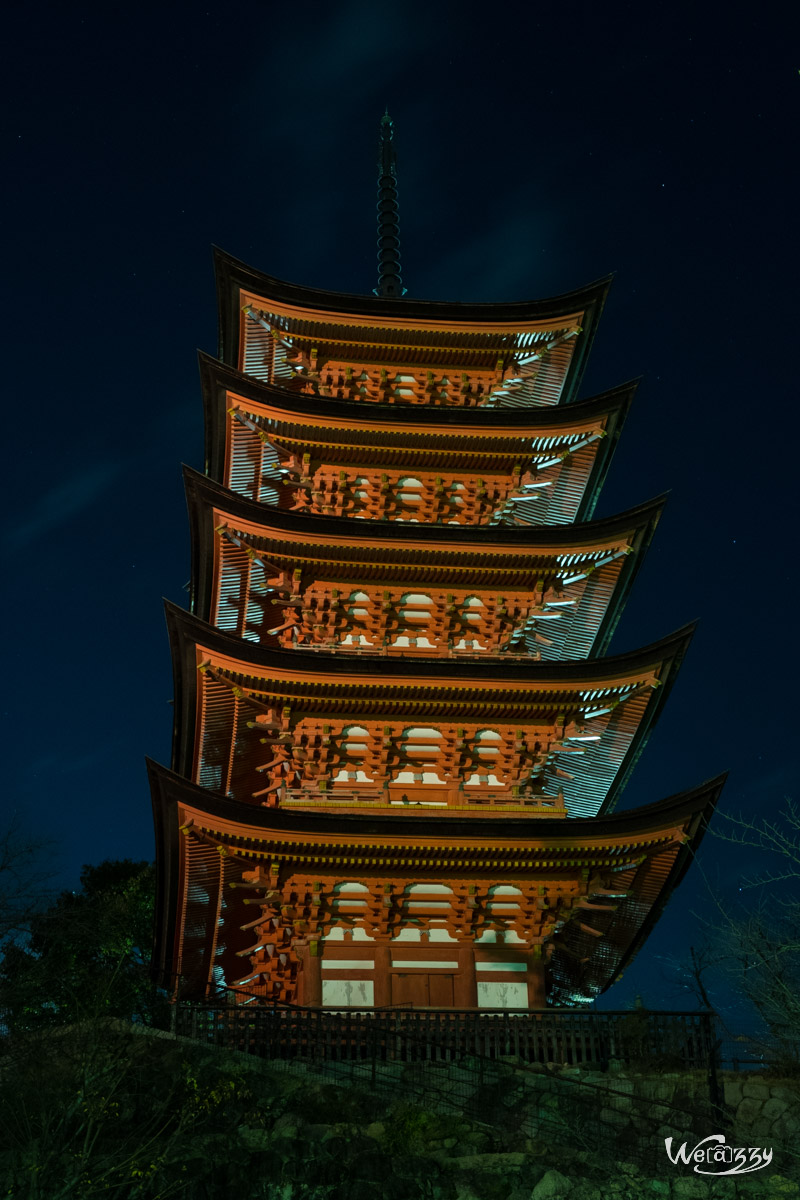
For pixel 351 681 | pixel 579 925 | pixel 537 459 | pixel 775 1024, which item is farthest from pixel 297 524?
pixel 775 1024

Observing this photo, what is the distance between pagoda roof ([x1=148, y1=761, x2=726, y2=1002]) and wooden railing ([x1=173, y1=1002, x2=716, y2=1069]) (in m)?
3.47

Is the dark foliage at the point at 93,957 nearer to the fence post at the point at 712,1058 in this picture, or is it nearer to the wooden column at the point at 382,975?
the wooden column at the point at 382,975

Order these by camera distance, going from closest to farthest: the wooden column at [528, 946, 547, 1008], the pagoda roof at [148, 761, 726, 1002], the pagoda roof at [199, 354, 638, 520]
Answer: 1. the pagoda roof at [148, 761, 726, 1002]
2. the wooden column at [528, 946, 547, 1008]
3. the pagoda roof at [199, 354, 638, 520]

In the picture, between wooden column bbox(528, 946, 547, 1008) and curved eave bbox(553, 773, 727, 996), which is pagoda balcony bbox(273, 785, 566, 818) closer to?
curved eave bbox(553, 773, 727, 996)

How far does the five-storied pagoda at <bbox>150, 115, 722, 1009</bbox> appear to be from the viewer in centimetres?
2212

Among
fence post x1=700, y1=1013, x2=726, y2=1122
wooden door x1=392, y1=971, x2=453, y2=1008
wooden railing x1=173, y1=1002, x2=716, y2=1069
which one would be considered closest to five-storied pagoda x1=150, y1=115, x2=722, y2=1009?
wooden door x1=392, y1=971, x2=453, y2=1008

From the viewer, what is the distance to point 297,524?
2509 cm

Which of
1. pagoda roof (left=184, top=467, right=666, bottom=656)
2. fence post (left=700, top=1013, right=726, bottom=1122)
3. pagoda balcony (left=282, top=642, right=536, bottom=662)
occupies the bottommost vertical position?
fence post (left=700, top=1013, right=726, bottom=1122)

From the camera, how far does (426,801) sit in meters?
24.3

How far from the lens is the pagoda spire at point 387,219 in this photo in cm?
3634

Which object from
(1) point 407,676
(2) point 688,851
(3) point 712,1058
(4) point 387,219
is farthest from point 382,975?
(4) point 387,219

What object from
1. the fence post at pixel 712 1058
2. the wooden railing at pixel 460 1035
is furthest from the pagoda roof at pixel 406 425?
the fence post at pixel 712 1058

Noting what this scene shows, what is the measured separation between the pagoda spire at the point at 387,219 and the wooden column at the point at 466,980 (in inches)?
780

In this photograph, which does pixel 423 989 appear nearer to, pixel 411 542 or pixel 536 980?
pixel 536 980
